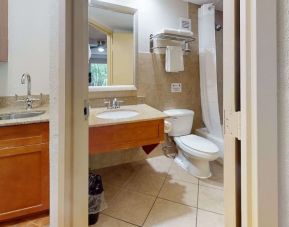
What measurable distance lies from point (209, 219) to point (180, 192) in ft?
1.37

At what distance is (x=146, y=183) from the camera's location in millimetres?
2102

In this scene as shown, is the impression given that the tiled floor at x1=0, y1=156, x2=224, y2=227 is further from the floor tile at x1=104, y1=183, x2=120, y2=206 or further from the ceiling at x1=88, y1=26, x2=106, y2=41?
the ceiling at x1=88, y1=26, x2=106, y2=41

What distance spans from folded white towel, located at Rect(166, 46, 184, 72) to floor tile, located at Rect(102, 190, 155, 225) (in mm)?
1487

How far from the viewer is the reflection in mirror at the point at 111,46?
2148mm

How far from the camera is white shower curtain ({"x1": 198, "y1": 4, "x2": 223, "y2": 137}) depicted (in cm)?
261

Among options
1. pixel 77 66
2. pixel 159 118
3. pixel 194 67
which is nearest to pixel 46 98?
pixel 159 118

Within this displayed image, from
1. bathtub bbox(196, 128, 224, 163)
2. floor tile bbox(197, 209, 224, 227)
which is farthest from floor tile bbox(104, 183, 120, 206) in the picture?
bathtub bbox(196, 128, 224, 163)

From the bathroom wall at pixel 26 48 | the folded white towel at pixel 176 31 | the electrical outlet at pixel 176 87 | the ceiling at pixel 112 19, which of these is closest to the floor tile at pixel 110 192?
the bathroom wall at pixel 26 48

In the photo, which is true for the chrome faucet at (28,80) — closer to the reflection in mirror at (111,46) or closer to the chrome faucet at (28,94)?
the chrome faucet at (28,94)

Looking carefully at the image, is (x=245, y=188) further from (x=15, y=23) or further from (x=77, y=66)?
(x=15, y=23)

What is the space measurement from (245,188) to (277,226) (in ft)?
0.35

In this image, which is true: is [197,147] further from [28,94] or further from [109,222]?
[28,94]

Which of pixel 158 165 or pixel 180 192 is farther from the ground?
pixel 158 165

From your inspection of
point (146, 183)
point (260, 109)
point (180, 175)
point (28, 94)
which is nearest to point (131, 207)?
point (146, 183)
